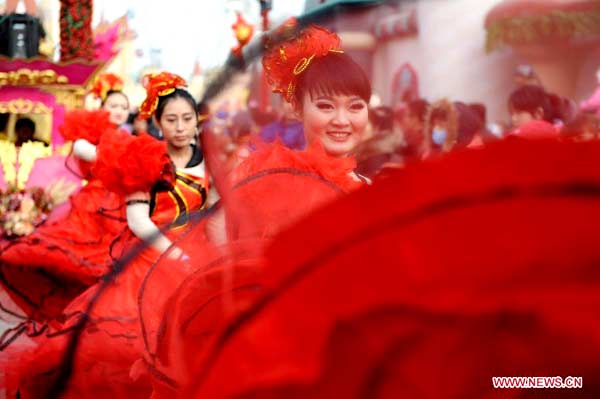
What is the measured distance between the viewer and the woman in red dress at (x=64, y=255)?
517cm

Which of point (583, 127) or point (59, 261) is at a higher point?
point (583, 127)

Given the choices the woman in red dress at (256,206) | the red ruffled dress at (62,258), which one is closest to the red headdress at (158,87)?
the red ruffled dress at (62,258)

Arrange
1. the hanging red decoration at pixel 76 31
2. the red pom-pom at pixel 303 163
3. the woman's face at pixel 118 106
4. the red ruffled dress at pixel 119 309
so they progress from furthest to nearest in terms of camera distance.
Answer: the hanging red decoration at pixel 76 31 → the woman's face at pixel 118 106 → the red ruffled dress at pixel 119 309 → the red pom-pom at pixel 303 163

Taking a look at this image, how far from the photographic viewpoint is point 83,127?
18.6 feet

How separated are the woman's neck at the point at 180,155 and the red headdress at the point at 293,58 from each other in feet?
6.35

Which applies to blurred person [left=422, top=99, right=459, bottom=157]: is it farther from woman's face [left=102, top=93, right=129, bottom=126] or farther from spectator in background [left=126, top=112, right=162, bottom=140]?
woman's face [left=102, top=93, right=129, bottom=126]

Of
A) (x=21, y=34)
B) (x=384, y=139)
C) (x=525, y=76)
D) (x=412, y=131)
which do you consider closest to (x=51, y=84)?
(x=21, y=34)

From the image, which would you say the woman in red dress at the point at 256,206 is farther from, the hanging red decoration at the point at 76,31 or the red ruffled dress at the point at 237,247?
the hanging red decoration at the point at 76,31

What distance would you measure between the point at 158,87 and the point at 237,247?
2.74m

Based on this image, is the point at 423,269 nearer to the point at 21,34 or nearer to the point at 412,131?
the point at 412,131

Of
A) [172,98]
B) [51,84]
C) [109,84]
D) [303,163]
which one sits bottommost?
[303,163]

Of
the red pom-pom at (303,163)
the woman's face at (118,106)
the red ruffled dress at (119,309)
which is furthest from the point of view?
the woman's face at (118,106)

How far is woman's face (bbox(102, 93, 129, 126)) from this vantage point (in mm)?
6746

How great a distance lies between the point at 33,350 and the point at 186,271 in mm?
2093
